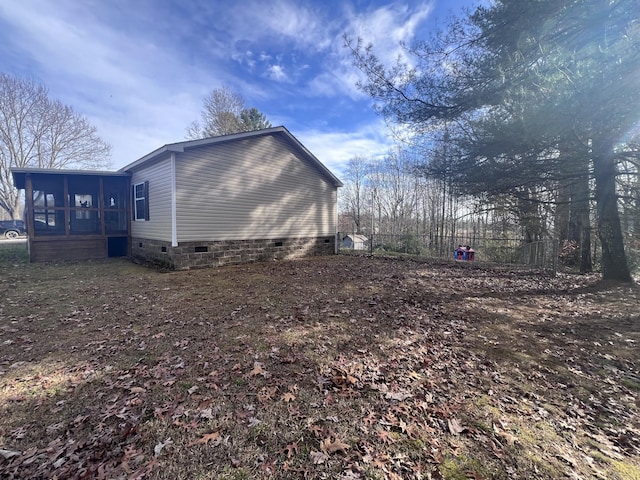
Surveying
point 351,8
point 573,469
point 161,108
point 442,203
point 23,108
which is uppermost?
point 23,108

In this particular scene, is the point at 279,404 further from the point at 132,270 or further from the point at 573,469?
the point at 132,270

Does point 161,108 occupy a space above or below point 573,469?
above

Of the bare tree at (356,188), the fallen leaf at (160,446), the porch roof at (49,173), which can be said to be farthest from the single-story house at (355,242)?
the fallen leaf at (160,446)

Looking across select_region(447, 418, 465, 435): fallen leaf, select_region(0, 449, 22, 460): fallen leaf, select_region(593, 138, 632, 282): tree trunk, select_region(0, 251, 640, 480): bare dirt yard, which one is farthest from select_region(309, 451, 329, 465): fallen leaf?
select_region(593, 138, 632, 282): tree trunk

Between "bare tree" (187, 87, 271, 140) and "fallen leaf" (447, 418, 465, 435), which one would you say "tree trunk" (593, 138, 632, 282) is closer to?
"fallen leaf" (447, 418, 465, 435)

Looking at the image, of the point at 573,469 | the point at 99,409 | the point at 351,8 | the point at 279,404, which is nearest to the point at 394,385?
the point at 279,404

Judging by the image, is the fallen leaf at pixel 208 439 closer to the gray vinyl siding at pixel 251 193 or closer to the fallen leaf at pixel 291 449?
the fallen leaf at pixel 291 449

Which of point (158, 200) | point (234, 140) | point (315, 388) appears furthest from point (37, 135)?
point (315, 388)

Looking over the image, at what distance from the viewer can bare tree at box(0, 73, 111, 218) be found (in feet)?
73.0

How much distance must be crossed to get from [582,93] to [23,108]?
34.8 metres

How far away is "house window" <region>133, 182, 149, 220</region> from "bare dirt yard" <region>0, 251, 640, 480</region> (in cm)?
508

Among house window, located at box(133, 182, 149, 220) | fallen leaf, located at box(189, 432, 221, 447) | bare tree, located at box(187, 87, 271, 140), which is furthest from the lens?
bare tree, located at box(187, 87, 271, 140)

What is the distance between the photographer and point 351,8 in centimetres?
877

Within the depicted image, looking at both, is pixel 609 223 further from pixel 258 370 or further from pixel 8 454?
pixel 8 454
